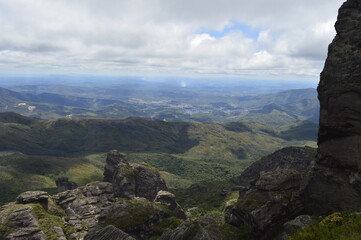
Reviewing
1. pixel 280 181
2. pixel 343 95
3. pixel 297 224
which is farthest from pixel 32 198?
pixel 343 95

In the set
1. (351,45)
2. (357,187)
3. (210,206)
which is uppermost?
(351,45)

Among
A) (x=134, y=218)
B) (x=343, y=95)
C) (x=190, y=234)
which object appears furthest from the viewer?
(x=134, y=218)

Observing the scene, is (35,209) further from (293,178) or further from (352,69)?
(352,69)

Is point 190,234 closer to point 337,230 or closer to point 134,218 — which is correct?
point 337,230

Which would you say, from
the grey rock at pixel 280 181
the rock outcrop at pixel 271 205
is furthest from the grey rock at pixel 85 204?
the grey rock at pixel 280 181

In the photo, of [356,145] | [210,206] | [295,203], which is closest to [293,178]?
[295,203]

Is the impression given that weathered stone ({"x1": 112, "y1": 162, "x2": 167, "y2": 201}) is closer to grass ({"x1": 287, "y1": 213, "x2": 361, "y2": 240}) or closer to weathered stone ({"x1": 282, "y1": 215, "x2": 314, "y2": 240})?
weathered stone ({"x1": 282, "y1": 215, "x2": 314, "y2": 240})

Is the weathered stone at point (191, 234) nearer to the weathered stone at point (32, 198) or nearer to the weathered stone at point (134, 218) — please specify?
the weathered stone at point (134, 218)
